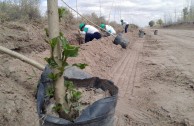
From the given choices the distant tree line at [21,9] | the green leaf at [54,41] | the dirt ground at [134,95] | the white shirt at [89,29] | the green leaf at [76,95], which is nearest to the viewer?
the green leaf at [54,41]

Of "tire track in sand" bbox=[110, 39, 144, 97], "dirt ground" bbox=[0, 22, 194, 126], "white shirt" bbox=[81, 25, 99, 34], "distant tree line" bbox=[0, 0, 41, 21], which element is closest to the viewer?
"dirt ground" bbox=[0, 22, 194, 126]

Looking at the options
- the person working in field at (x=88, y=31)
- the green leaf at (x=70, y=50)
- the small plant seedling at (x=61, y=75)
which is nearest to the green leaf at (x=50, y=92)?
the small plant seedling at (x=61, y=75)

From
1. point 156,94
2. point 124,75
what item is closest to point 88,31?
point 124,75

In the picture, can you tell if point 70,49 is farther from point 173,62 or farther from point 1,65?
point 173,62

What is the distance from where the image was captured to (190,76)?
266 inches

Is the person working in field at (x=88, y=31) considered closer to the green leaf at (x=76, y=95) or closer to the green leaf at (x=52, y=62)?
the green leaf at (x=76, y=95)

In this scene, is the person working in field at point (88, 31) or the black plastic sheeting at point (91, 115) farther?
the person working in field at point (88, 31)

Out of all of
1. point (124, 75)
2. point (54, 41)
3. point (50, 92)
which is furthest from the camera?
point (124, 75)

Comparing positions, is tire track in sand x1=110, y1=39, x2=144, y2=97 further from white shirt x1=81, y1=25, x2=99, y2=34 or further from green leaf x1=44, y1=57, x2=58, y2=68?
green leaf x1=44, y1=57, x2=58, y2=68

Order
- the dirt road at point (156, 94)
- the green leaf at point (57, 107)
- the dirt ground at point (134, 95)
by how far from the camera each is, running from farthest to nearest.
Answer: the dirt road at point (156, 94)
the dirt ground at point (134, 95)
the green leaf at point (57, 107)

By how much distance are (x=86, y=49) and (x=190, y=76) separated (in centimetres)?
392

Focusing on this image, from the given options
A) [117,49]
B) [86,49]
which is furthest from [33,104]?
[117,49]

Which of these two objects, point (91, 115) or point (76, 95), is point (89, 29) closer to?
point (76, 95)

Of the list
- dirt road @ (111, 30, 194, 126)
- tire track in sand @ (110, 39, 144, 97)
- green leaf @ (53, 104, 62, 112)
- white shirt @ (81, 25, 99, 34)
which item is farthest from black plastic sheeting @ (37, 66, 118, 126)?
white shirt @ (81, 25, 99, 34)
